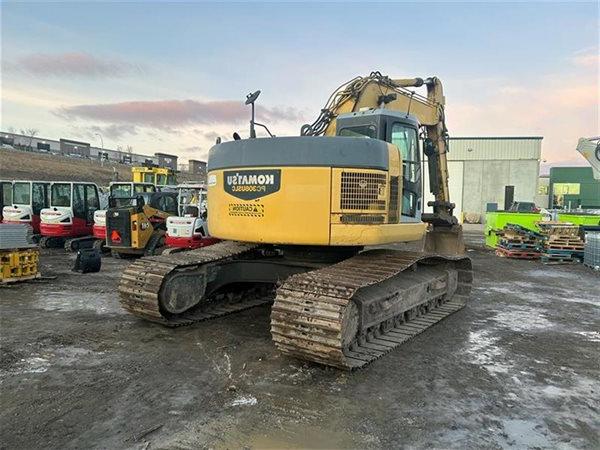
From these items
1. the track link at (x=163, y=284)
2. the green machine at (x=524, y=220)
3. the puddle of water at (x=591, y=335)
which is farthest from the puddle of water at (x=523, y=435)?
the green machine at (x=524, y=220)

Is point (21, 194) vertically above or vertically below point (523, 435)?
above

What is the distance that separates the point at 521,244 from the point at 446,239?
15.1 ft

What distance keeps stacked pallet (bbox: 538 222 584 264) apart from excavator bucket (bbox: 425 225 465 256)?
13.9ft

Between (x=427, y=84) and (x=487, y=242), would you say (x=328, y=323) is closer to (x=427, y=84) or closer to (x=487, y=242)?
(x=427, y=84)

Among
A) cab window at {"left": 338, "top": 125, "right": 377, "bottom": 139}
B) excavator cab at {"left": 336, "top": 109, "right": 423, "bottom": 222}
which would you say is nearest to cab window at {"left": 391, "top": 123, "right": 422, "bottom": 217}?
excavator cab at {"left": 336, "top": 109, "right": 423, "bottom": 222}

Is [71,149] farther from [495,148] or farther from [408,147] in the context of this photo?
[408,147]

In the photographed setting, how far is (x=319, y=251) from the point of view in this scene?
6473 millimetres

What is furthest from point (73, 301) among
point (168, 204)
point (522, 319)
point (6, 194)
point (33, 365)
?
point (6, 194)

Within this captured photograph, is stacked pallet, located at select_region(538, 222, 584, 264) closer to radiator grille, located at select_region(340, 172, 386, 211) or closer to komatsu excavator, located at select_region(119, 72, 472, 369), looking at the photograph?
komatsu excavator, located at select_region(119, 72, 472, 369)

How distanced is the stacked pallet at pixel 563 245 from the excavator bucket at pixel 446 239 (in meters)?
4.25

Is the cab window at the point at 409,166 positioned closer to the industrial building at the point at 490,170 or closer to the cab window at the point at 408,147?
the cab window at the point at 408,147

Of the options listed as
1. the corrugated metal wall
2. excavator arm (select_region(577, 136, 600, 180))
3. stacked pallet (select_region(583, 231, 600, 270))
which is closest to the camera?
stacked pallet (select_region(583, 231, 600, 270))

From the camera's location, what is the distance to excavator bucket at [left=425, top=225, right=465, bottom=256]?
11.7 m

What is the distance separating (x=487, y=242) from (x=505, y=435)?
1592cm
